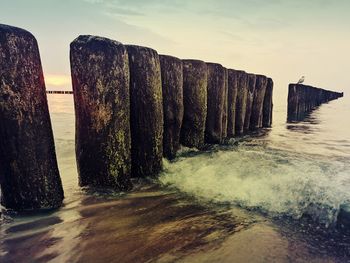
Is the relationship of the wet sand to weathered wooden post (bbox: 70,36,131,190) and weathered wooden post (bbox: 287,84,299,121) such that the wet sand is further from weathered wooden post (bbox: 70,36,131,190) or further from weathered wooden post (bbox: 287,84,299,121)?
weathered wooden post (bbox: 287,84,299,121)

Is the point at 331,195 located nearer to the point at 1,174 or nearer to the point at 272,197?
the point at 272,197

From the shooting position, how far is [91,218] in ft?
9.24

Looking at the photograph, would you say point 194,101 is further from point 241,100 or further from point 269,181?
point 241,100

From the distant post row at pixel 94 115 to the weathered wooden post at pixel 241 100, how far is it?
2.44 m

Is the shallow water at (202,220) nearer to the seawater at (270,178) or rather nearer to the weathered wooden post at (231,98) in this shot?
the seawater at (270,178)

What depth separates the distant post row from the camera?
9.11ft

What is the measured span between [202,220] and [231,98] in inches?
169

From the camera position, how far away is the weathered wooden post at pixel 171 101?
4402 millimetres

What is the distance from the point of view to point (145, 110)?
3895mm

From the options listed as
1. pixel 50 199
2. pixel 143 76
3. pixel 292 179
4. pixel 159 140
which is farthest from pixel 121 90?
pixel 292 179

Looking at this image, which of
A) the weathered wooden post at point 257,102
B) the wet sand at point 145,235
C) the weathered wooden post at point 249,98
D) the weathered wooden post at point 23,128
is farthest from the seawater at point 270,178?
the weathered wooden post at point 257,102

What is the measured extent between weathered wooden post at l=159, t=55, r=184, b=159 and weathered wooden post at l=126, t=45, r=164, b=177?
40 cm

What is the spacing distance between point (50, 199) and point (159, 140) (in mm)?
1510

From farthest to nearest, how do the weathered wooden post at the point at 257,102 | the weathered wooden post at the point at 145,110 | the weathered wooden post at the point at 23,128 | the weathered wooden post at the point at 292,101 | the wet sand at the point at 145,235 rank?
the weathered wooden post at the point at 292,101, the weathered wooden post at the point at 257,102, the weathered wooden post at the point at 145,110, the weathered wooden post at the point at 23,128, the wet sand at the point at 145,235
